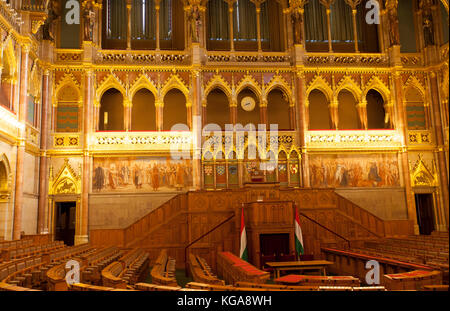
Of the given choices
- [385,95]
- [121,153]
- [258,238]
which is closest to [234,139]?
[121,153]

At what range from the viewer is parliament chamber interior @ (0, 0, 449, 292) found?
16.0 m

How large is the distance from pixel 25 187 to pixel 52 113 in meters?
4.08

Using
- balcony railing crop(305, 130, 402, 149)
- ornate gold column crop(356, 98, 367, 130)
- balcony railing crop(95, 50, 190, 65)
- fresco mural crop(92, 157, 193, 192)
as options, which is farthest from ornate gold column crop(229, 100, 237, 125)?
ornate gold column crop(356, 98, 367, 130)

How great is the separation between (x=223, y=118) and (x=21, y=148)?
390 inches

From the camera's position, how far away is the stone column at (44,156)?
1781 centimetres

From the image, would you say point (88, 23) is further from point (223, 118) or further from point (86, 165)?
point (223, 118)

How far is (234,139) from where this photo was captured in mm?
19781

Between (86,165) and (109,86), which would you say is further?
(109,86)

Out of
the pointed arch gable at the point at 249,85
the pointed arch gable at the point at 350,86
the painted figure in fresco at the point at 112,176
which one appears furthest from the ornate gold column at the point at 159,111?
the pointed arch gable at the point at 350,86

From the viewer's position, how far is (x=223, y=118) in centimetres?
2136

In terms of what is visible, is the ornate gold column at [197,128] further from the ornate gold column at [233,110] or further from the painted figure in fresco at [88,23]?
the painted figure in fresco at [88,23]

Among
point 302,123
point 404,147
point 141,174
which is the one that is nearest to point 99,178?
point 141,174

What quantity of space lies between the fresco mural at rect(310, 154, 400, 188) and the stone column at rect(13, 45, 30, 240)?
12803 millimetres
